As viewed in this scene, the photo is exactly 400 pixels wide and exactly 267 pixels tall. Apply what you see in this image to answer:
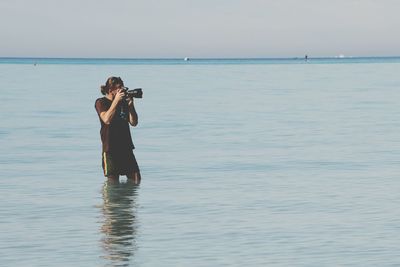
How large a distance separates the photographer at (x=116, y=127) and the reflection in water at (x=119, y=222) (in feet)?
0.95

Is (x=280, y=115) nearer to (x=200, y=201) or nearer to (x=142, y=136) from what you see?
(x=142, y=136)

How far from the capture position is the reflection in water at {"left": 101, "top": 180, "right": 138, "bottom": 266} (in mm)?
10133

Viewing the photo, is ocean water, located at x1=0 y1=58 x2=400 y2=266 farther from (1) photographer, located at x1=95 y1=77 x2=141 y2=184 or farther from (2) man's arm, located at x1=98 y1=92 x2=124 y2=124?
(2) man's arm, located at x1=98 y1=92 x2=124 y2=124

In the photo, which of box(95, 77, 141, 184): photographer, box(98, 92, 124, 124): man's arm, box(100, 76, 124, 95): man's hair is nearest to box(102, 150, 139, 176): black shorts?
box(95, 77, 141, 184): photographer

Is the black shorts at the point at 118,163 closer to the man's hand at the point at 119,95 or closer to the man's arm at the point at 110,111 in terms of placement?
the man's arm at the point at 110,111

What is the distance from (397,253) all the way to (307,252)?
798 mm

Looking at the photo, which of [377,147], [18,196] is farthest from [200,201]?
[377,147]

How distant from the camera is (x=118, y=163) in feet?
47.7

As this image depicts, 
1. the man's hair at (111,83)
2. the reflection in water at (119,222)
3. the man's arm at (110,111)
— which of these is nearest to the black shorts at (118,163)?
the reflection in water at (119,222)

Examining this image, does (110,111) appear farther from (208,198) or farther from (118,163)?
(208,198)

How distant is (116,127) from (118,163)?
1.68 ft

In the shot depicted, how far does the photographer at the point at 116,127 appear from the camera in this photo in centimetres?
1387

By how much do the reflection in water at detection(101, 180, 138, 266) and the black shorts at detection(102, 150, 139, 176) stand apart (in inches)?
10.8

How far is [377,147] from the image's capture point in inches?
852
